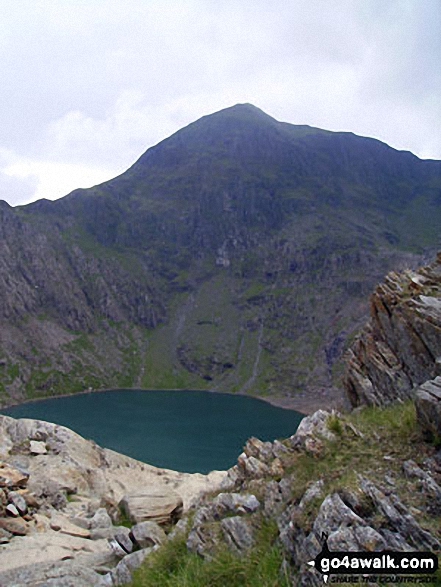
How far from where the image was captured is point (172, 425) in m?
148

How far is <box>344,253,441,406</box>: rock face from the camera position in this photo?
1814 cm

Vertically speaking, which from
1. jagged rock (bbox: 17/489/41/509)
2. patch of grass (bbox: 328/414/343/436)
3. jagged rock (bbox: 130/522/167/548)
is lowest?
jagged rock (bbox: 17/489/41/509)

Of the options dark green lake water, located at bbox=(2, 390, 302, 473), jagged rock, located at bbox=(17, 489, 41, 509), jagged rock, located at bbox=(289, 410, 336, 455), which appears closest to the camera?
jagged rock, located at bbox=(289, 410, 336, 455)

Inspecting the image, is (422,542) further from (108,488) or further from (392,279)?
(108,488)

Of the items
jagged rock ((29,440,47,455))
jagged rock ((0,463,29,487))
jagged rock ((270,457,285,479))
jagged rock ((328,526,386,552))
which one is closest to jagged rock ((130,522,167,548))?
jagged rock ((270,457,285,479))

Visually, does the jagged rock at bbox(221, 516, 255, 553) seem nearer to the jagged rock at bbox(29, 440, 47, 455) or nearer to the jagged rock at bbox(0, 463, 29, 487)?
the jagged rock at bbox(0, 463, 29, 487)

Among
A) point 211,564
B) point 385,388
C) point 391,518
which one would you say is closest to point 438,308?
point 385,388

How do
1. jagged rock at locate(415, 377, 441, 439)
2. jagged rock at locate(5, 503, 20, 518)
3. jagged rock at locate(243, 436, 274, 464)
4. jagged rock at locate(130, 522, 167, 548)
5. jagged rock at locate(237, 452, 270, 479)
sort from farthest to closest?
1. jagged rock at locate(5, 503, 20, 518)
2. jagged rock at locate(130, 522, 167, 548)
3. jagged rock at locate(243, 436, 274, 464)
4. jagged rock at locate(237, 452, 270, 479)
5. jagged rock at locate(415, 377, 441, 439)

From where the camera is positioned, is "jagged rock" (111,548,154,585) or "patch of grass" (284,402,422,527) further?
"jagged rock" (111,548,154,585)

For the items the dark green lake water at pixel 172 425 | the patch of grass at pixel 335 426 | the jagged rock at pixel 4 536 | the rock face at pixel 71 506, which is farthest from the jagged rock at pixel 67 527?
the dark green lake water at pixel 172 425

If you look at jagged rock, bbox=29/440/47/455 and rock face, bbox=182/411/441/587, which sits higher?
rock face, bbox=182/411/441/587

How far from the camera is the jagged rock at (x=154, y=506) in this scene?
23156 mm

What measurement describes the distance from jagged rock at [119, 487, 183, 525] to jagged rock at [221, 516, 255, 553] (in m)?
11.6

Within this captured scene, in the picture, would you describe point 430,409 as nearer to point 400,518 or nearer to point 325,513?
point 400,518
